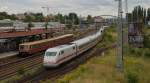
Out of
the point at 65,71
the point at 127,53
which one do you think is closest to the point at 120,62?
the point at 65,71

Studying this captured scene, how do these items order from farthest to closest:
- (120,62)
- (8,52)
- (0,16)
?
(0,16), (8,52), (120,62)

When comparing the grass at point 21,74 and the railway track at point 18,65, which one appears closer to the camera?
the grass at point 21,74

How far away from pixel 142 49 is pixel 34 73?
2417cm

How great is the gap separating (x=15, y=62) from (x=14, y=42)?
1247 centimetres

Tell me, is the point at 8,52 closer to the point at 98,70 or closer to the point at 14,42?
the point at 14,42

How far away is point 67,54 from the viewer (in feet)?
128

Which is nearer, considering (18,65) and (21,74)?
(21,74)

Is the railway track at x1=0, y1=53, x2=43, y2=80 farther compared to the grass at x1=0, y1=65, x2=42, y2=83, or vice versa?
the railway track at x1=0, y1=53, x2=43, y2=80

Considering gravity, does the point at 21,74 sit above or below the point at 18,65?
below

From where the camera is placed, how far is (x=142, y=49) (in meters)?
52.2

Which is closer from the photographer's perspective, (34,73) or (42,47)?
(34,73)

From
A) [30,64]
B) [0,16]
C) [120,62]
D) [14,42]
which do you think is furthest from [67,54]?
[0,16]

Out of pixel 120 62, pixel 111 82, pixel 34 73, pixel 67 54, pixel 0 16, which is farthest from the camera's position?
pixel 0 16

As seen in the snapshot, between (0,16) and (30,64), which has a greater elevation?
(0,16)
